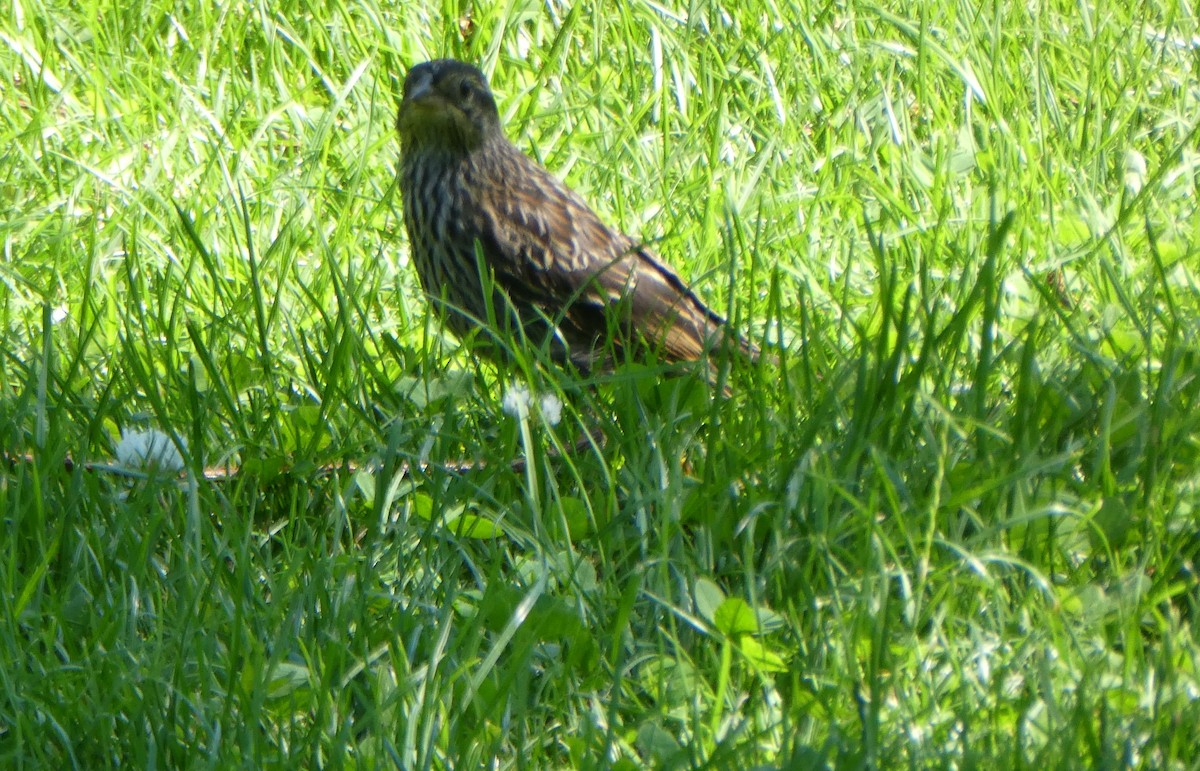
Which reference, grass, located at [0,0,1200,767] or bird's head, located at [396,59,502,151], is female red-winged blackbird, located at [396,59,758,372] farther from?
grass, located at [0,0,1200,767]

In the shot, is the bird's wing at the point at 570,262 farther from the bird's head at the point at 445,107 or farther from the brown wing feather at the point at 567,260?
the bird's head at the point at 445,107

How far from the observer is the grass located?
2.49m

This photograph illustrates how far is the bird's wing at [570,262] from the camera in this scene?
4352mm

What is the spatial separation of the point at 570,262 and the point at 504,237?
197mm

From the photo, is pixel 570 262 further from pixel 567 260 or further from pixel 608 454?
pixel 608 454

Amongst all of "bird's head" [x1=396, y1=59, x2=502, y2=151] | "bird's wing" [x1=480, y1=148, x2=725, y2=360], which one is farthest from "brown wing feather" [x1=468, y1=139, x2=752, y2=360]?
"bird's head" [x1=396, y1=59, x2=502, y2=151]

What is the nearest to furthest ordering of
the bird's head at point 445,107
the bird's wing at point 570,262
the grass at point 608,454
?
1. the grass at point 608,454
2. the bird's wing at point 570,262
3. the bird's head at point 445,107

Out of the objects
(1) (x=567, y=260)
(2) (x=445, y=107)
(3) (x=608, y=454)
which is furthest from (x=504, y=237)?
(3) (x=608, y=454)

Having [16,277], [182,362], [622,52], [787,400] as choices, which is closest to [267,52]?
[622,52]

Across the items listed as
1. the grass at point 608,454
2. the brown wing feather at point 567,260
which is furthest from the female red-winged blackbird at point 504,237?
the grass at point 608,454

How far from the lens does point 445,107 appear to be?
15.4 ft

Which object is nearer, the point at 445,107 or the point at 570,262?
the point at 570,262

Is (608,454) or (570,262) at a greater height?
(570,262)

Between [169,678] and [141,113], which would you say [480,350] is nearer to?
[169,678]
